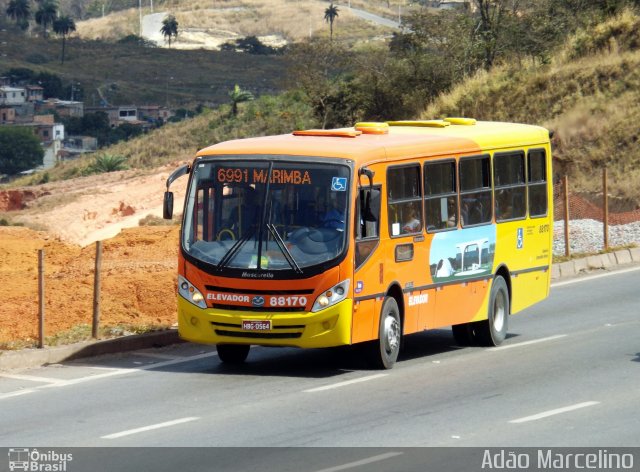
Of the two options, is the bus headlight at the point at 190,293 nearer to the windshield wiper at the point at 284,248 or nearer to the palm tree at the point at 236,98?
the windshield wiper at the point at 284,248

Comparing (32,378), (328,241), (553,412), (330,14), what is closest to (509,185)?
(328,241)

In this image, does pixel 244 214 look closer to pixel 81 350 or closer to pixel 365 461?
pixel 81 350

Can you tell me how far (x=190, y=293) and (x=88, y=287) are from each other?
10660mm

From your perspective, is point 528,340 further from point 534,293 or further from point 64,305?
point 64,305

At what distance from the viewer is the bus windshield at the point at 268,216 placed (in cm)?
1405

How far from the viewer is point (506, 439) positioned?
10.8 metres

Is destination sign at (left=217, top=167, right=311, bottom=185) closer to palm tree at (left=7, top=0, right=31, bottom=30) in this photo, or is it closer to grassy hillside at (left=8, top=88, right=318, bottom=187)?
grassy hillside at (left=8, top=88, right=318, bottom=187)

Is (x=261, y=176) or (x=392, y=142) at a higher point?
(x=392, y=142)

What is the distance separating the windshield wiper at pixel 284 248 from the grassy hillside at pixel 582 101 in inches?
847

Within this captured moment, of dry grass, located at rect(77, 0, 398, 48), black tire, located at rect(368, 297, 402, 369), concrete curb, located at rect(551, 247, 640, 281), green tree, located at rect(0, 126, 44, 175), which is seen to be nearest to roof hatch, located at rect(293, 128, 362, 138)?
black tire, located at rect(368, 297, 402, 369)

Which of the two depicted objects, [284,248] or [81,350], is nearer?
[284,248]

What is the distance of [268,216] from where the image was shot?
14.2 meters

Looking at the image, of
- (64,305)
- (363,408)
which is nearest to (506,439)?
(363,408)

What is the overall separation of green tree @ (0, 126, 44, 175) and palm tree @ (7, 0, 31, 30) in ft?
227
